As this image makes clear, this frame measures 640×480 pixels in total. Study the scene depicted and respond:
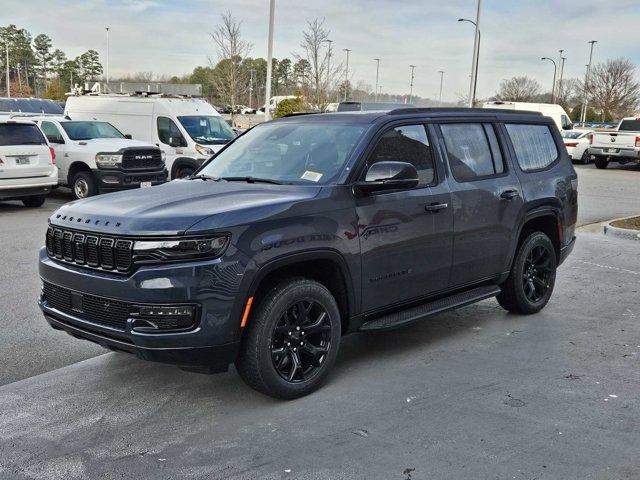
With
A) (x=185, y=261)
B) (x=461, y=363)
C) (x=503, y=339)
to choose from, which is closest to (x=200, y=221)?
(x=185, y=261)

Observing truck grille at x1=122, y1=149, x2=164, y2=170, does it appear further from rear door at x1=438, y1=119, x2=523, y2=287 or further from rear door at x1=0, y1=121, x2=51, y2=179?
rear door at x1=438, y1=119, x2=523, y2=287

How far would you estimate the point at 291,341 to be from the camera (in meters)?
4.38

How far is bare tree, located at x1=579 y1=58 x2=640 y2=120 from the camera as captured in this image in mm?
61469

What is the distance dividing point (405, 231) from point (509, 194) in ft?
4.68

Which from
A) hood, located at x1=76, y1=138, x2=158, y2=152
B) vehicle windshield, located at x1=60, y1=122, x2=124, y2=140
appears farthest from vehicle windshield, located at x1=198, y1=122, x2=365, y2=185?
vehicle windshield, located at x1=60, y1=122, x2=124, y2=140

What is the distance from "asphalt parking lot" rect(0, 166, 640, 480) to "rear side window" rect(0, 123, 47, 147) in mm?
7800

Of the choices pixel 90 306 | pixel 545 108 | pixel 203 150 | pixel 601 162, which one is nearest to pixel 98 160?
pixel 203 150

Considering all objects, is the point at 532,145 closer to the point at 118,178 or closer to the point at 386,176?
the point at 386,176

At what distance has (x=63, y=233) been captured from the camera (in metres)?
4.38

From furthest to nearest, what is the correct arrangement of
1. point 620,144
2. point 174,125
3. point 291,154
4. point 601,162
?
point 601,162 → point 620,144 → point 174,125 → point 291,154

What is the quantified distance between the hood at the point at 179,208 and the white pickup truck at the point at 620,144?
81.4ft

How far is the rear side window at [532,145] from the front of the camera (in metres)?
6.24

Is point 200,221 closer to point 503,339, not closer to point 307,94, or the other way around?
point 503,339

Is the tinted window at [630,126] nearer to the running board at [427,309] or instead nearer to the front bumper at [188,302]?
the running board at [427,309]
